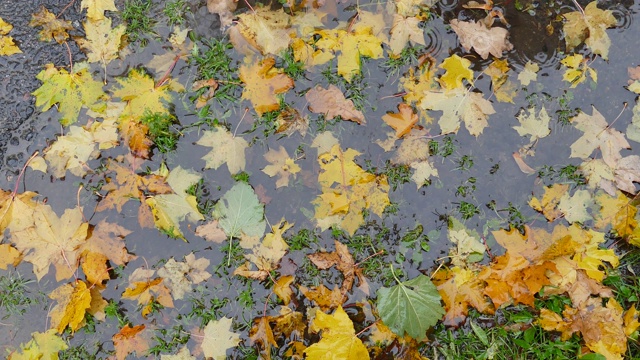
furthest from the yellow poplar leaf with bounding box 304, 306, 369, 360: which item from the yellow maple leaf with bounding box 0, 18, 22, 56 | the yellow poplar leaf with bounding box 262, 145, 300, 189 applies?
the yellow maple leaf with bounding box 0, 18, 22, 56

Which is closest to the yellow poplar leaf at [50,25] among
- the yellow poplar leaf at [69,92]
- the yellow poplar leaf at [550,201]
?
the yellow poplar leaf at [69,92]

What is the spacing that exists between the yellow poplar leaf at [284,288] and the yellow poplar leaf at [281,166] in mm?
480

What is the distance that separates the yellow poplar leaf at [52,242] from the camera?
2.56m

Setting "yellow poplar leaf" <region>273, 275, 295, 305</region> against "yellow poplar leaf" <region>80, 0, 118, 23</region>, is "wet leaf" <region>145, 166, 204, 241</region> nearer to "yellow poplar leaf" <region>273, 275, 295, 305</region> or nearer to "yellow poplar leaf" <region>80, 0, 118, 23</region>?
A: "yellow poplar leaf" <region>273, 275, 295, 305</region>

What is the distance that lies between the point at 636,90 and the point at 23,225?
3.27m

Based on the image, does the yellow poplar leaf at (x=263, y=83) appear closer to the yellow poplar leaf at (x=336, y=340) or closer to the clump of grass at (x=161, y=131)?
the clump of grass at (x=161, y=131)

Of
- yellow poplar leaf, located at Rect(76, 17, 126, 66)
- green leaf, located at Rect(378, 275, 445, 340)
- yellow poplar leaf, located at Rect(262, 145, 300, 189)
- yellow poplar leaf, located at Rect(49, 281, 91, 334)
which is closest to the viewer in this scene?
green leaf, located at Rect(378, 275, 445, 340)

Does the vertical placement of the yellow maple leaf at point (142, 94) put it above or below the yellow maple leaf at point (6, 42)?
below

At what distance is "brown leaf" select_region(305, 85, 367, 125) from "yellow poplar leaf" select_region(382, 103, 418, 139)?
142mm

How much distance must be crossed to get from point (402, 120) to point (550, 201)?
868mm

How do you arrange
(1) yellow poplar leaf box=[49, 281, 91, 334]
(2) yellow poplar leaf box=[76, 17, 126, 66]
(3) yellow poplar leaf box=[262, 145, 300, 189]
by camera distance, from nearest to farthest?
(1) yellow poplar leaf box=[49, 281, 91, 334]
(3) yellow poplar leaf box=[262, 145, 300, 189]
(2) yellow poplar leaf box=[76, 17, 126, 66]

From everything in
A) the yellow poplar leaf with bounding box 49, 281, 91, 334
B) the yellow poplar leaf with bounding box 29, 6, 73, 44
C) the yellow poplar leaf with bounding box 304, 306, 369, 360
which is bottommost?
the yellow poplar leaf with bounding box 304, 306, 369, 360

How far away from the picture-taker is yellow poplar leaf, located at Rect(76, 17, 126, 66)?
277 cm

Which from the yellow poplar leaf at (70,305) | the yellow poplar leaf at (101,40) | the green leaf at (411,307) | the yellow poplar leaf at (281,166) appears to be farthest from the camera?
the yellow poplar leaf at (101,40)
